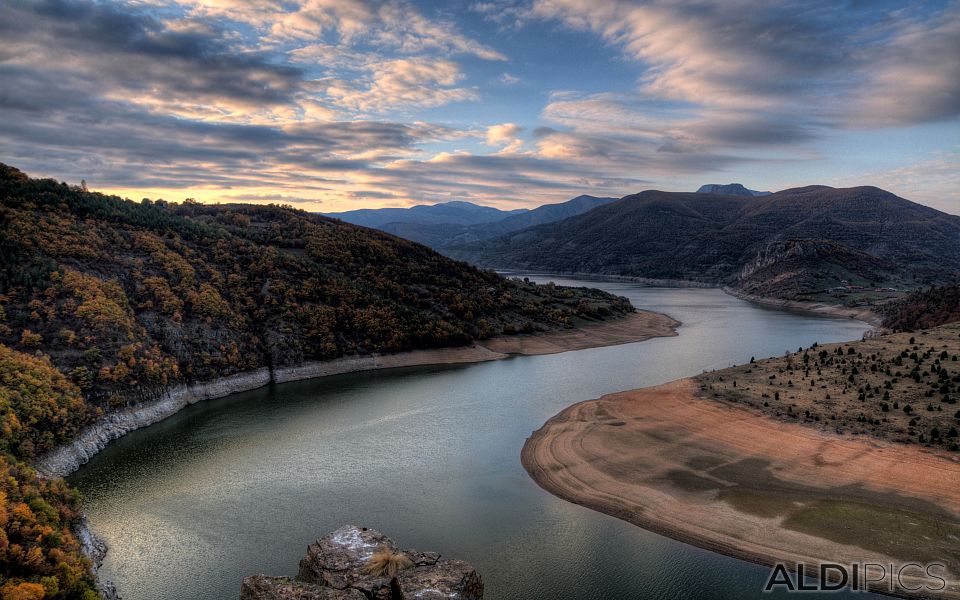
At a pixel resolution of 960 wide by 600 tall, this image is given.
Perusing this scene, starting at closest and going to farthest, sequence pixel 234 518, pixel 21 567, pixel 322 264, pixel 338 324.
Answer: pixel 21 567
pixel 234 518
pixel 338 324
pixel 322 264

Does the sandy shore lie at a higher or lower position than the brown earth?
lower

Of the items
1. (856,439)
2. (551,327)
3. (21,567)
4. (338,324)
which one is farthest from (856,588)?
(551,327)

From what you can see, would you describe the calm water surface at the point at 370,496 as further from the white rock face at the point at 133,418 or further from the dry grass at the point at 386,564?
the dry grass at the point at 386,564

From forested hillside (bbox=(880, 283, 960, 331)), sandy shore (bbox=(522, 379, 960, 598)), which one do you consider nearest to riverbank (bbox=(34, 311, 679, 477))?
sandy shore (bbox=(522, 379, 960, 598))

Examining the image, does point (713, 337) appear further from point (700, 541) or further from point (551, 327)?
point (700, 541)

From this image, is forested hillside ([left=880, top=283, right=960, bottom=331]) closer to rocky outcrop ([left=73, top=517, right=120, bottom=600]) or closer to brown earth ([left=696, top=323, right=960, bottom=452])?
brown earth ([left=696, top=323, right=960, bottom=452])

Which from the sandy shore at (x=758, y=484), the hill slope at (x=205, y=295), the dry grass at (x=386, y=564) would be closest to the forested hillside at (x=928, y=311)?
the hill slope at (x=205, y=295)
